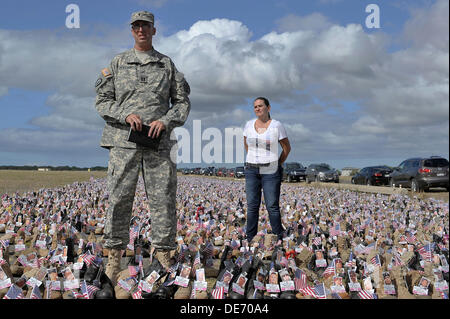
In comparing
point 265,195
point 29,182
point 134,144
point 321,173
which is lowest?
point 29,182

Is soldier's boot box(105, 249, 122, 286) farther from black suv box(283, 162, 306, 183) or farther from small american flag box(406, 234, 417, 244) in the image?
black suv box(283, 162, 306, 183)

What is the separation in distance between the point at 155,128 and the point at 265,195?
2.29 m

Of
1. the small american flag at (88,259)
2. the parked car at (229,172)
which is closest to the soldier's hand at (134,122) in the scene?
the small american flag at (88,259)

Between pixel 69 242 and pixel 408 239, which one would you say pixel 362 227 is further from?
pixel 69 242

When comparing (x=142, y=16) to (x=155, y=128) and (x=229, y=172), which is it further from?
(x=229, y=172)

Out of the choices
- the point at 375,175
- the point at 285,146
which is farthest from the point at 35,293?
the point at 375,175

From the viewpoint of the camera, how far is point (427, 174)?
19594mm

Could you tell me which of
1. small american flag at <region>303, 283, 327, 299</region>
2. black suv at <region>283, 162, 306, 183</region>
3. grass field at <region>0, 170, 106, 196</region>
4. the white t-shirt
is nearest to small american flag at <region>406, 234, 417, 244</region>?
the white t-shirt

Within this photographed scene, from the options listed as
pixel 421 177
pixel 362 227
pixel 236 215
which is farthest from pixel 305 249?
pixel 421 177

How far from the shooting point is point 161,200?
4211 millimetres

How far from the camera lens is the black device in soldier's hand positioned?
400 centimetres
